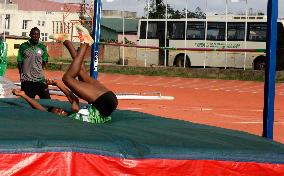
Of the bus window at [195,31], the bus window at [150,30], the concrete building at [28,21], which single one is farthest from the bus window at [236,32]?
the concrete building at [28,21]

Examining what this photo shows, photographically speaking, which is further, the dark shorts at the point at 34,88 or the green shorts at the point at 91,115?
the dark shorts at the point at 34,88

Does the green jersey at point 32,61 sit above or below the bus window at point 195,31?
below

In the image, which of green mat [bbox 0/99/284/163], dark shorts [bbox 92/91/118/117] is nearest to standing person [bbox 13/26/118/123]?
dark shorts [bbox 92/91/118/117]

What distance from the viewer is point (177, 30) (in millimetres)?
27812

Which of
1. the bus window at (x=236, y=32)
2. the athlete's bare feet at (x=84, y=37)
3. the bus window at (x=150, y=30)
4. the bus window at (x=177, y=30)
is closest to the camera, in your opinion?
the athlete's bare feet at (x=84, y=37)

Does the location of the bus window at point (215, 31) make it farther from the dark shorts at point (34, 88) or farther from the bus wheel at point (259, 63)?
the dark shorts at point (34, 88)

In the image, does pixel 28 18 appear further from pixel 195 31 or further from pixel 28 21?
pixel 195 31

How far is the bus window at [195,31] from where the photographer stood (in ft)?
88.9

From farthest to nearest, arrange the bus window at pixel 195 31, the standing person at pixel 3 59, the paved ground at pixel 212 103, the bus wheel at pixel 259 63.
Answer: the bus window at pixel 195 31, the bus wheel at pixel 259 63, the standing person at pixel 3 59, the paved ground at pixel 212 103

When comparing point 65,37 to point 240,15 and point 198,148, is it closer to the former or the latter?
point 198,148

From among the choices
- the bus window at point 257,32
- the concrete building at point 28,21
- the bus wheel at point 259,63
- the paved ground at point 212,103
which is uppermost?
the concrete building at point 28,21

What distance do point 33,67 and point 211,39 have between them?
1828 centimetres

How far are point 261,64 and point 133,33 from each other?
1098 inches

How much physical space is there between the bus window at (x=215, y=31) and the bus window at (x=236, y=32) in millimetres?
311
